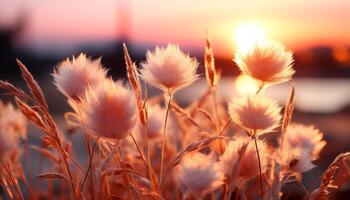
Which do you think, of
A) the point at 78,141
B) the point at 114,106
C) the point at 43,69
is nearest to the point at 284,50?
the point at 114,106

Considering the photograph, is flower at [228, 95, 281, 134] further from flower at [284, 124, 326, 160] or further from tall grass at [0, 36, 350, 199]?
flower at [284, 124, 326, 160]

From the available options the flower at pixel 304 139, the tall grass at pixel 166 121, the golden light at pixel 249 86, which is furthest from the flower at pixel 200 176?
the flower at pixel 304 139

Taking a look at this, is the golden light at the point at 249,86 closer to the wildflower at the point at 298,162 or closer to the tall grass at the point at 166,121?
the tall grass at the point at 166,121

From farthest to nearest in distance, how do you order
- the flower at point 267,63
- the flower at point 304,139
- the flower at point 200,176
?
the flower at point 304,139, the flower at point 267,63, the flower at point 200,176

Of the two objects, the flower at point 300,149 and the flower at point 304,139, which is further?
the flower at point 304,139

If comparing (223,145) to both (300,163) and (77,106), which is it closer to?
(300,163)

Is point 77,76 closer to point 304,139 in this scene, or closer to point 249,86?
point 249,86
